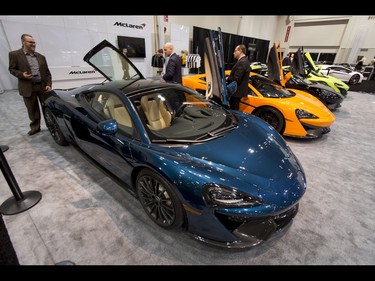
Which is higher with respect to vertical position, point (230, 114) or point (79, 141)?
point (230, 114)

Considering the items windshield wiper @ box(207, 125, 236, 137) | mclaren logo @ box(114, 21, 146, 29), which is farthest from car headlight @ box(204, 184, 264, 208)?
mclaren logo @ box(114, 21, 146, 29)

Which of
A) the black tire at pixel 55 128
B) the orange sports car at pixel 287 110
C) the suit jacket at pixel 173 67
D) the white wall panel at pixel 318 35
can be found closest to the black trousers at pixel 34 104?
the black tire at pixel 55 128

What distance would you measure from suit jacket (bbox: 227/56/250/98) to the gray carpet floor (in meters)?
1.53

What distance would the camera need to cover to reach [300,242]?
63.0 inches

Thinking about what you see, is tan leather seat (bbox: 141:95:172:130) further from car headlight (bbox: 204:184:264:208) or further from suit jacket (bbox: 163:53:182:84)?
suit jacket (bbox: 163:53:182:84)

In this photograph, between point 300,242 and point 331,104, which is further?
point 331,104

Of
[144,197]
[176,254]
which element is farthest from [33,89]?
[176,254]

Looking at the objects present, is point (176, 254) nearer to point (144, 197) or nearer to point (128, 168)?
point (144, 197)

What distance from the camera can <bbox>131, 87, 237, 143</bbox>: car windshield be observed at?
1751 millimetres

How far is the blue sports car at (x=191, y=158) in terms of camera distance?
1.30m

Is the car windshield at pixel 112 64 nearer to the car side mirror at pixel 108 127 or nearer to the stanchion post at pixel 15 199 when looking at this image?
the car side mirror at pixel 108 127

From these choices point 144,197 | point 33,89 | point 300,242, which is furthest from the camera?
point 33,89

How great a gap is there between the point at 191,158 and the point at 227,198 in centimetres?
39
